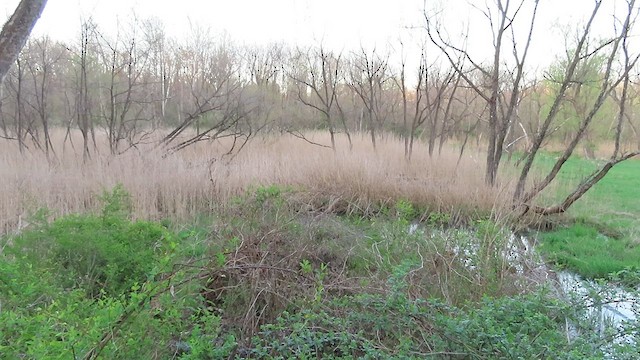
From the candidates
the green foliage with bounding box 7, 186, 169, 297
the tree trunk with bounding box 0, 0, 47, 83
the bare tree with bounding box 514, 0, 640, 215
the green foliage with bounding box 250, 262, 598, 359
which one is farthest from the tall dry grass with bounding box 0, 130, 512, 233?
the green foliage with bounding box 250, 262, 598, 359

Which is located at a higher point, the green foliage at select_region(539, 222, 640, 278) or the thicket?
the thicket

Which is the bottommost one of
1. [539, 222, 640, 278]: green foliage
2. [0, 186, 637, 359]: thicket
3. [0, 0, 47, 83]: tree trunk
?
[539, 222, 640, 278]: green foliage

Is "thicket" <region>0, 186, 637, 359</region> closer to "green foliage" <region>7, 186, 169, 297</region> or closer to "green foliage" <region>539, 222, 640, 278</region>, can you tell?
"green foliage" <region>7, 186, 169, 297</region>

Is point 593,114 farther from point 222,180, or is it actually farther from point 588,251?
point 222,180

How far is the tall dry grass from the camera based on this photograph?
4.86 meters

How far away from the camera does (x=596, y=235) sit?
5.56 m

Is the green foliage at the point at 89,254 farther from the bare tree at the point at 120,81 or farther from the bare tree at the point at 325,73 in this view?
the bare tree at the point at 325,73

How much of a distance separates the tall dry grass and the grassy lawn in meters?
0.89

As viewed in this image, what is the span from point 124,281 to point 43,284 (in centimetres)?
72

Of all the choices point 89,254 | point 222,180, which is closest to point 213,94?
point 222,180

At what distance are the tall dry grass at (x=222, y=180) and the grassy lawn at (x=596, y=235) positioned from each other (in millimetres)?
887

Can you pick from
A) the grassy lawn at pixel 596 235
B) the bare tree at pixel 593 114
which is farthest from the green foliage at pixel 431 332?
the bare tree at pixel 593 114

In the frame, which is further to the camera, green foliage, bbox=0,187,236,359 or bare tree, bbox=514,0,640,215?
bare tree, bbox=514,0,640,215

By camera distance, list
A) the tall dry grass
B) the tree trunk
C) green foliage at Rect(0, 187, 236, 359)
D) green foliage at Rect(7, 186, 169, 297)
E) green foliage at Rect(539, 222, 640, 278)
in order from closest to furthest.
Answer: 1. green foliage at Rect(0, 187, 236, 359)
2. the tree trunk
3. green foliage at Rect(7, 186, 169, 297)
4. green foliage at Rect(539, 222, 640, 278)
5. the tall dry grass
